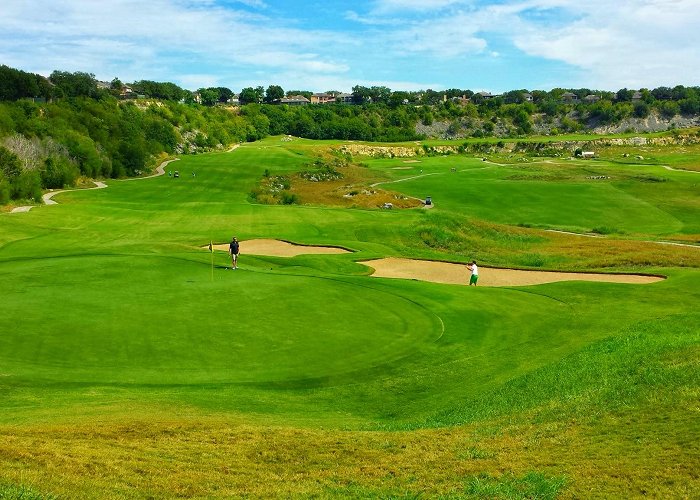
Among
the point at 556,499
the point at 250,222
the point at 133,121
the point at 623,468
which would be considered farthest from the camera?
the point at 133,121

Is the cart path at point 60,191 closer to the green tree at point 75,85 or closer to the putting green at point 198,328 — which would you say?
the green tree at point 75,85

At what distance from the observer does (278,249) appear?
4725cm

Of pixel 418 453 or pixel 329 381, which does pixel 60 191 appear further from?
pixel 418 453

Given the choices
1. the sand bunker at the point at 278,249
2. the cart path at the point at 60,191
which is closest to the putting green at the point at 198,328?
the sand bunker at the point at 278,249

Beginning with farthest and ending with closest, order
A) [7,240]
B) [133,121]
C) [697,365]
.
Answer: [133,121] < [7,240] < [697,365]

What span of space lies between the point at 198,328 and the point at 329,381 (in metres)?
5.26

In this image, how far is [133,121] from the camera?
481 feet

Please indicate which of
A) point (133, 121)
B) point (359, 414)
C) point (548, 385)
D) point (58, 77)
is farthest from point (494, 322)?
point (58, 77)

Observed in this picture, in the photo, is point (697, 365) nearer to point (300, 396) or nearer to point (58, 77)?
point (300, 396)

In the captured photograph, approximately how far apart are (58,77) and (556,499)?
564 feet

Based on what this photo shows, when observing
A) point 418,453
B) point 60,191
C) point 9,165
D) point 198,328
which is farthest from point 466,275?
point 60,191

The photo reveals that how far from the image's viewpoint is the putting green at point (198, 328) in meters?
19.2

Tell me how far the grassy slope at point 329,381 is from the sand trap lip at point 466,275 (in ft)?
8.75

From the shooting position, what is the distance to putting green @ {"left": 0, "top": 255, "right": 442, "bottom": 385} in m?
19.2
